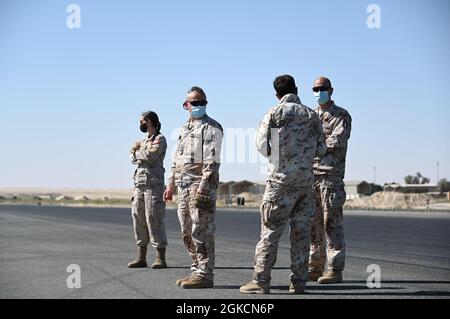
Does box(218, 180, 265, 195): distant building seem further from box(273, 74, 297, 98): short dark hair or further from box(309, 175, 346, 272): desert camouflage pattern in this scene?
box(273, 74, 297, 98): short dark hair

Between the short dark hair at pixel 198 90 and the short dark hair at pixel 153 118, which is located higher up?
the short dark hair at pixel 198 90

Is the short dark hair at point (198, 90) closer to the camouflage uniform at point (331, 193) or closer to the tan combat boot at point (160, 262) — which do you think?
the camouflage uniform at point (331, 193)

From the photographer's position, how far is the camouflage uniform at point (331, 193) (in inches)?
276

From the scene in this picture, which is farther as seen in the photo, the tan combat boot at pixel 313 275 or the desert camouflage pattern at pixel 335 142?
the tan combat boot at pixel 313 275

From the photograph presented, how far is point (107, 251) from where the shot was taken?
10.8 meters

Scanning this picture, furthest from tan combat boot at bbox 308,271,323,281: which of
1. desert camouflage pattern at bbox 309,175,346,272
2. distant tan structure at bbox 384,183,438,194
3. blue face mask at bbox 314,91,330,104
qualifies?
distant tan structure at bbox 384,183,438,194

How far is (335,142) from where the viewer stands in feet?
23.3

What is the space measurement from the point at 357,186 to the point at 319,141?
86.3 meters

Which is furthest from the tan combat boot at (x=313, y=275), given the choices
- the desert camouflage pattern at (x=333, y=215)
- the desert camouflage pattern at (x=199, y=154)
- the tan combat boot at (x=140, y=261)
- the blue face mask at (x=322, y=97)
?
the tan combat boot at (x=140, y=261)

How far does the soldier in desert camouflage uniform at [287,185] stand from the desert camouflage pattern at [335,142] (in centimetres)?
88

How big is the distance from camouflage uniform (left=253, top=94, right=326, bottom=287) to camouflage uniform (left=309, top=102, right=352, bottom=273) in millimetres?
844

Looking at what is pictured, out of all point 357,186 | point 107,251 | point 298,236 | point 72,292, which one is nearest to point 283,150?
point 298,236

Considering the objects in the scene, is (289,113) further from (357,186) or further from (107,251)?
(357,186)

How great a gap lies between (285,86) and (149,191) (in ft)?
9.56
